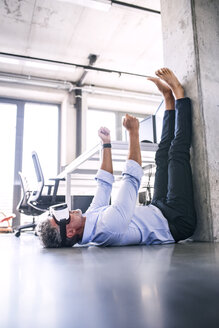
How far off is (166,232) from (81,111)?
5245 millimetres

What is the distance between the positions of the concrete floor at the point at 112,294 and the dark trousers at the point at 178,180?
553 mm

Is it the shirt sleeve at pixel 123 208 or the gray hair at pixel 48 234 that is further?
the gray hair at pixel 48 234

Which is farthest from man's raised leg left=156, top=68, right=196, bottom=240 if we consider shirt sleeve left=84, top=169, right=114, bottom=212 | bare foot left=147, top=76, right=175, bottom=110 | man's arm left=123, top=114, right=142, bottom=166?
shirt sleeve left=84, top=169, right=114, bottom=212

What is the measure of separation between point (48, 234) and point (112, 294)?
3.42ft

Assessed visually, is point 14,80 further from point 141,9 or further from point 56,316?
point 56,316

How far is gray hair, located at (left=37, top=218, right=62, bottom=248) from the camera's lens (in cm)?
156

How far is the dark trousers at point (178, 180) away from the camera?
161 centimetres

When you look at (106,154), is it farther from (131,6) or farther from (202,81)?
(131,6)

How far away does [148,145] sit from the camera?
6.88 ft

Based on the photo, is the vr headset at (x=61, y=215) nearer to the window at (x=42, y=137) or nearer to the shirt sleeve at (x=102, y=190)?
the shirt sleeve at (x=102, y=190)

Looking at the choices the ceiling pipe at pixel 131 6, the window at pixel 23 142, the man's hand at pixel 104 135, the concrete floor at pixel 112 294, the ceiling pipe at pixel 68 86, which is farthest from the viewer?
the window at pixel 23 142

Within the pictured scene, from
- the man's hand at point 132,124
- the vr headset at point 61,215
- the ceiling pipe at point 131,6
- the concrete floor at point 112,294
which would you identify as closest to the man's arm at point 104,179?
the man's hand at point 132,124

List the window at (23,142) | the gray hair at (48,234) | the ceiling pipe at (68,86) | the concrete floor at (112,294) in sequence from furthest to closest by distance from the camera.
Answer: the window at (23,142) → the ceiling pipe at (68,86) → the gray hair at (48,234) → the concrete floor at (112,294)

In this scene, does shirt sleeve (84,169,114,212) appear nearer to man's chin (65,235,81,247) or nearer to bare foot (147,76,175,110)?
man's chin (65,235,81,247)
